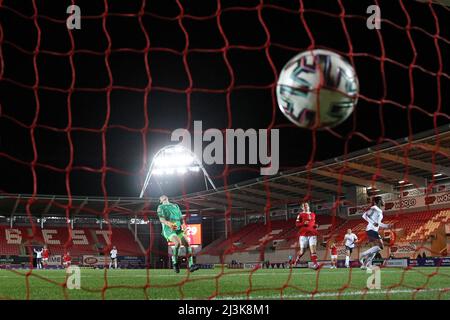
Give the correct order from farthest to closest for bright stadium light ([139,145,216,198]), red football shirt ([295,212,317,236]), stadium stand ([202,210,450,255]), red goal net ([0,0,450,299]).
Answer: bright stadium light ([139,145,216,198])
stadium stand ([202,210,450,255])
red goal net ([0,0,450,299])
red football shirt ([295,212,317,236])

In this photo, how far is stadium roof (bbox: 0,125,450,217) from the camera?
24.3m

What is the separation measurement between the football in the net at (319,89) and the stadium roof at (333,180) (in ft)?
39.0

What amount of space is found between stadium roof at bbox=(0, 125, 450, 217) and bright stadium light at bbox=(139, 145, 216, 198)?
3.12 metres

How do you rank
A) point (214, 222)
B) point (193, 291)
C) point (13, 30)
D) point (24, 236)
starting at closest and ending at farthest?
1. point (193, 291)
2. point (13, 30)
3. point (24, 236)
4. point (214, 222)

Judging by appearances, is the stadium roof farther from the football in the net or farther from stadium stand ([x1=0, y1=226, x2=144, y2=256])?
the football in the net

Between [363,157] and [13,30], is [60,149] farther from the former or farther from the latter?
[363,157]

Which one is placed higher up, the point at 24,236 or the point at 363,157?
the point at 363,157

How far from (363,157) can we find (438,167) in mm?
3886

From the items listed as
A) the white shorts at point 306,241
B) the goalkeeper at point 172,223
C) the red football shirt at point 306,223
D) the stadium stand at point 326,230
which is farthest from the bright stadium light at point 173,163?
the goalkeeper at point 172,223

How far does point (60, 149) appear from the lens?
4031 cm

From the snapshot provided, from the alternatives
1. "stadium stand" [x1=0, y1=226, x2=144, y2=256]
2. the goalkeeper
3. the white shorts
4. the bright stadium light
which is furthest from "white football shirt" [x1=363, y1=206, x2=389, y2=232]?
"stadium stand" [x1=0, y1=226, x2=144, y2=256]

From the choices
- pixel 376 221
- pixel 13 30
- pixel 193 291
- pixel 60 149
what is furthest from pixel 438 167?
pixel 60 149

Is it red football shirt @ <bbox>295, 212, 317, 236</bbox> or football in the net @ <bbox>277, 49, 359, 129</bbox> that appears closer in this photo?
football in the net @ <bbox>277, 49, 359, 129</bbox>

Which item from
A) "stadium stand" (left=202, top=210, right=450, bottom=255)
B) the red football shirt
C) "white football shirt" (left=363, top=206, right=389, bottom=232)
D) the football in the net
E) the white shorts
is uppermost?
the football in the net
